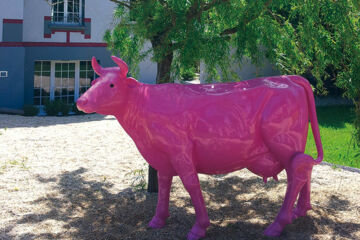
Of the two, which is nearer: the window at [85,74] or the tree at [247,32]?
the tree at [247,32]

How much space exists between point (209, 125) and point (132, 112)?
0.83m

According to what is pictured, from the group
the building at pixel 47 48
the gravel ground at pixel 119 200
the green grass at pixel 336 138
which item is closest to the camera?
the gravel ground at pixel 119 200

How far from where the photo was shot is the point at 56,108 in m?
14.5

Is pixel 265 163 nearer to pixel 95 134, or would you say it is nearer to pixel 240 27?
pixel 240 27

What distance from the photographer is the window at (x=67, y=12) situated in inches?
602

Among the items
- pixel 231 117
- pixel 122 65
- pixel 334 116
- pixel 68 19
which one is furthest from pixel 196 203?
pixel 68 19

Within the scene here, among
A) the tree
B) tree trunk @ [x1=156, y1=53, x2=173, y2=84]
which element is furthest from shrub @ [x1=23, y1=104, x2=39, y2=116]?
the tree

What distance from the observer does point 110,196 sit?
6.93 metres

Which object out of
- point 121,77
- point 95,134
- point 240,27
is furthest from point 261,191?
point 95,134

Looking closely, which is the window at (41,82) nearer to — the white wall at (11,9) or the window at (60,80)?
the window at (60,80)

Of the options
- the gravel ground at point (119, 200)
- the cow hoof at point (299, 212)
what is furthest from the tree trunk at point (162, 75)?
the cow hoof at point (299, 212)

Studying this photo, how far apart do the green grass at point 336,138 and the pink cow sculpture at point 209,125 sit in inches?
90.5

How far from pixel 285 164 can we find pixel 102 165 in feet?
14.2

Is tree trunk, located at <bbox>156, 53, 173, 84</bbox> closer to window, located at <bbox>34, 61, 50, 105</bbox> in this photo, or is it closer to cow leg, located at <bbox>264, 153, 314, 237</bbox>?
cow leg, located at <bbox>264, 153, 314, 237</bbox>
